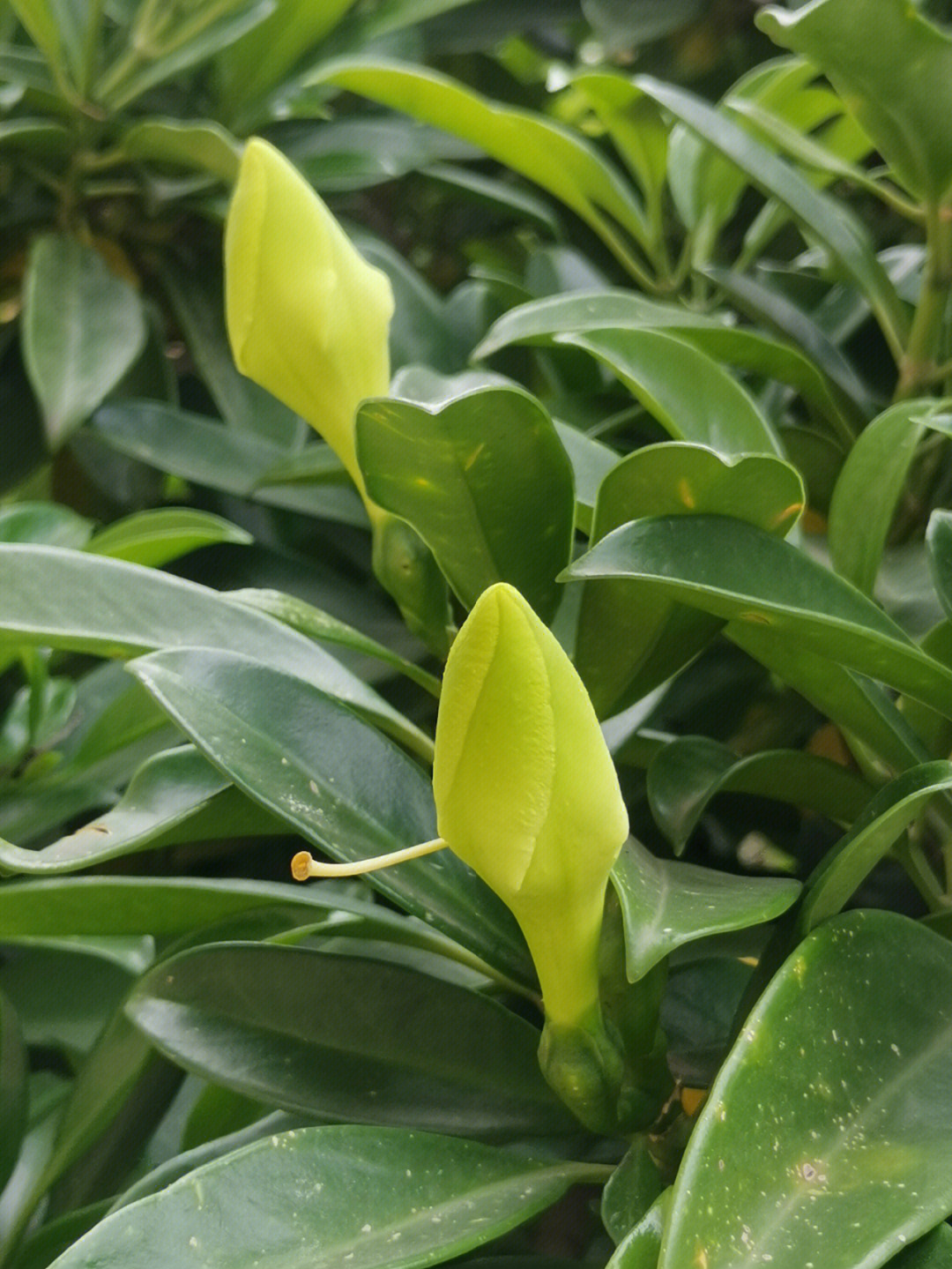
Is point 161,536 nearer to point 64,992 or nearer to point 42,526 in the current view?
point 42,526

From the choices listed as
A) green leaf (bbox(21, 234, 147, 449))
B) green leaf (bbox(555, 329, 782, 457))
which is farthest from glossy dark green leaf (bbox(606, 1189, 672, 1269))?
green leaf (bbox(21, 234, 147, 449))

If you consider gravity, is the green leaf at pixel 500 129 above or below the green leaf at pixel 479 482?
above

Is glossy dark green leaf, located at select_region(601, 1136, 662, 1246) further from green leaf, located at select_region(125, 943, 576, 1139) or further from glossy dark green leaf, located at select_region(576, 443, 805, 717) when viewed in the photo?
glossy dark green leaf, located at select_region(576, 443, 805, 717)

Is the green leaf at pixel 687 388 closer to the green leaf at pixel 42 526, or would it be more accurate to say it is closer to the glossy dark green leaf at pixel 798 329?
the glossy dark green leaf at pixel 798 329

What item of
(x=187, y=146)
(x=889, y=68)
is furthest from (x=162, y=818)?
(x=187, y=146)

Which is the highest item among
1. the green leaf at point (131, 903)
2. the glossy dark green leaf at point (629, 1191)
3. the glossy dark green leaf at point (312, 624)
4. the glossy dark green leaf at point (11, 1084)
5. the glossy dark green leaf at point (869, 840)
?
the glossy dark green leaf at point (312, 624)

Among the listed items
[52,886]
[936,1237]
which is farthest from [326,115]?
[936,1237]

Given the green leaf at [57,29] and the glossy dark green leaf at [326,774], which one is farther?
the green leaf at [57,29]

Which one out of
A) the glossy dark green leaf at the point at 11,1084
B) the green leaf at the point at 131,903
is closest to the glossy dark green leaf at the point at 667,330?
the green leaf at the point at 131,903
